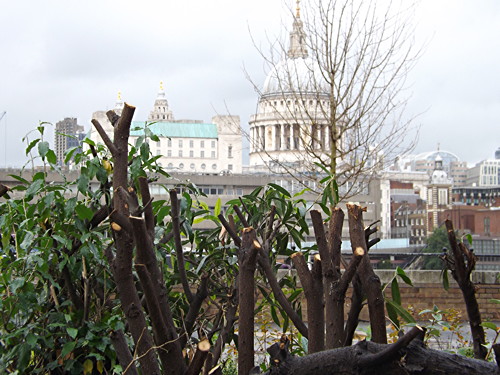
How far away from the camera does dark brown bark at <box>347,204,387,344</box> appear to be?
2248 millimetres

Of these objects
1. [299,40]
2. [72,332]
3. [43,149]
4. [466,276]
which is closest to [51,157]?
[43,149]

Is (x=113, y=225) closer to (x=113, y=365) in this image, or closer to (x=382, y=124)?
(x=113, y=365)

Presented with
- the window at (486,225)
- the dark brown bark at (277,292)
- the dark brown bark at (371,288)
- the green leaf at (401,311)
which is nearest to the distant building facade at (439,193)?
the window at (486,225)

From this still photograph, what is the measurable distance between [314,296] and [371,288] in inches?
8.5

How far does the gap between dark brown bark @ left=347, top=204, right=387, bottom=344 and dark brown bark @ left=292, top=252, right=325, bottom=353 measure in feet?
0.51

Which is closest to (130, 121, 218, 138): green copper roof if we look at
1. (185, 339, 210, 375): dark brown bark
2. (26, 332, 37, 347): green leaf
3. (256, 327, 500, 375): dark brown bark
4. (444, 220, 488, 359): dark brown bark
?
(26, 332, 37, 347): green leaf

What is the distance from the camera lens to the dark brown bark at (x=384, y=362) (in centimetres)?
181

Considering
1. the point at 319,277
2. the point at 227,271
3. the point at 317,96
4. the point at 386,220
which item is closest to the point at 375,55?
the point at 317,96

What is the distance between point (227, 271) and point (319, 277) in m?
0.96

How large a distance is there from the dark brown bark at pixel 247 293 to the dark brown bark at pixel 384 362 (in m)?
0.39

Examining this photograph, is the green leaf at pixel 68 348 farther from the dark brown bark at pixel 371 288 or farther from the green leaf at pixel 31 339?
the dark brown bark at pixel 371 288

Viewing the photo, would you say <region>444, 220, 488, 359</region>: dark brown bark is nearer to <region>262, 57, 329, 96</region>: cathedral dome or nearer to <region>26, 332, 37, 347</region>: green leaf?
<region>26, 332, 37, 347</region>: green leaf

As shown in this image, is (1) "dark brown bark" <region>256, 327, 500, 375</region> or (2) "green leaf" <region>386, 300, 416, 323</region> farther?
(2) "green leaf" <region>386, 300, 416, 323</region>

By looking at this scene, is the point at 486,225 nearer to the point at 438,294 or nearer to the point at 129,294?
the point at 438,294
